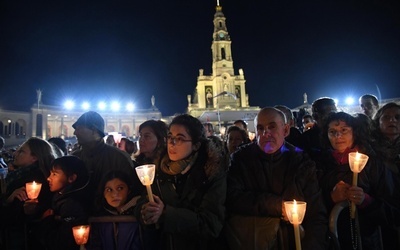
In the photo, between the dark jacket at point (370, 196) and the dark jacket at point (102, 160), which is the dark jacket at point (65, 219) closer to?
the dark jacket at point (102, 160)

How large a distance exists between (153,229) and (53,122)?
62.3 m

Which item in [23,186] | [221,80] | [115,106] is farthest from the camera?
[115,106]

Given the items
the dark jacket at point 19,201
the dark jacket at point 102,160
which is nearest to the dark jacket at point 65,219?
the dark jacket at point 19,201

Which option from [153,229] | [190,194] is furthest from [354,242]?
[153,229]

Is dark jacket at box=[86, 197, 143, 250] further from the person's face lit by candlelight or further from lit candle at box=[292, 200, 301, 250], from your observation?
lit candle at box=[292, 200, 301, 250]

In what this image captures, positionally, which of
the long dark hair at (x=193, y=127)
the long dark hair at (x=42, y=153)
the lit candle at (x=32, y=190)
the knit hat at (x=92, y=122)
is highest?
the knit hat at (x=92, y=122)

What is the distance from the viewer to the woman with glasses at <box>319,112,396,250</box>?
8.41 feet

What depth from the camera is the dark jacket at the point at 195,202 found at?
2.31 m

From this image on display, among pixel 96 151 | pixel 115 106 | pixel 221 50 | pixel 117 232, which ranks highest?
pixel 221 50

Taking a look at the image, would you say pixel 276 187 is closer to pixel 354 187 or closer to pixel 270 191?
pixel 270 191

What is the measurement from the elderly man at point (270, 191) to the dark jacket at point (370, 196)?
47 centimetres

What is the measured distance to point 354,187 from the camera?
228cm

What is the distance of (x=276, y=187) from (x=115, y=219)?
1.78 meters

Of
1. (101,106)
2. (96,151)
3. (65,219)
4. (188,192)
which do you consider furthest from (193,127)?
(101,106)
